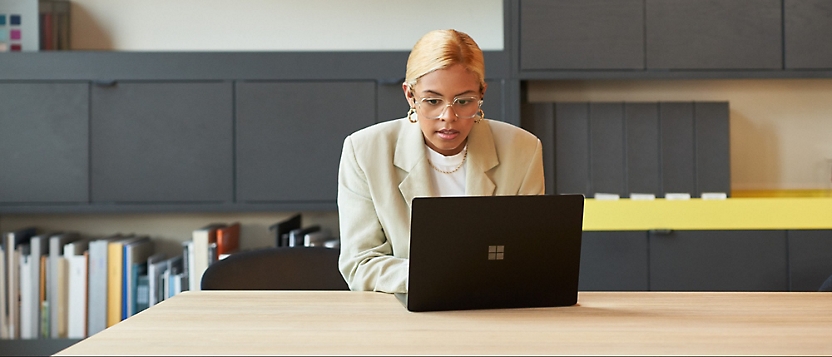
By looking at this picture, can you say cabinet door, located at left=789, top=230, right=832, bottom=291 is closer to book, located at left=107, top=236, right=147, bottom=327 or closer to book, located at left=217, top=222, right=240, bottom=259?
book, located at left=217, top=222, right=240, bottom=259

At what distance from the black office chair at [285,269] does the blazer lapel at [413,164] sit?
0.28m

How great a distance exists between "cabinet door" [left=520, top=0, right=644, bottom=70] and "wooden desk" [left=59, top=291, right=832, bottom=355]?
61.9 inches

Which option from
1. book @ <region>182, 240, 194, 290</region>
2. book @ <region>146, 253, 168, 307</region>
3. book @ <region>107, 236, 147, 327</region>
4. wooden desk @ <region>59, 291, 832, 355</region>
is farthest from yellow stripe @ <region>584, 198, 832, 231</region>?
book @ <region>107, 236, 147, 327</region>

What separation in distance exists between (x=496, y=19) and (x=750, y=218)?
1.33 metres

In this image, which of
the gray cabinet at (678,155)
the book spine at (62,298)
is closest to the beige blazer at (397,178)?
the gray cabinet at (678,155)

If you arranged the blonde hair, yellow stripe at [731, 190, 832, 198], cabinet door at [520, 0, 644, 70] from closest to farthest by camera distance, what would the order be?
1. the blonde hair
2. cabinet door at [520, 0, 644, 70]
3. yellow stripe at [731, 190, 832, 198]

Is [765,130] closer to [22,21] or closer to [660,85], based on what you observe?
[660,85]

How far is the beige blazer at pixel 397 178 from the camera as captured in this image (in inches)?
65.7

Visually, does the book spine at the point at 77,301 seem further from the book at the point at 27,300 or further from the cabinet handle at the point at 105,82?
the cabinet handle at the point at 105,82

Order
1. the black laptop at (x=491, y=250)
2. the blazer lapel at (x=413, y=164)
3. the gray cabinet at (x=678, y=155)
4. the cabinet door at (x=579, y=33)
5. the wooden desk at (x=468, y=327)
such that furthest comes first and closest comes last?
the gray cabinet at (x=678, y=155) < the cabinet door at (x=579, y=33) < the blazer lapel at (x=413, y=164) < the black laptop at (x=491, y=250) < the wooden desk at (x=468, y=327)

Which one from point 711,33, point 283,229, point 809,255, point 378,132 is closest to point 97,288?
point 283,229

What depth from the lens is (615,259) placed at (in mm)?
2723

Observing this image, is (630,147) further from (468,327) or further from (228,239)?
(468,327)

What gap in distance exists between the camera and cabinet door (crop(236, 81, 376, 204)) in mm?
2844
